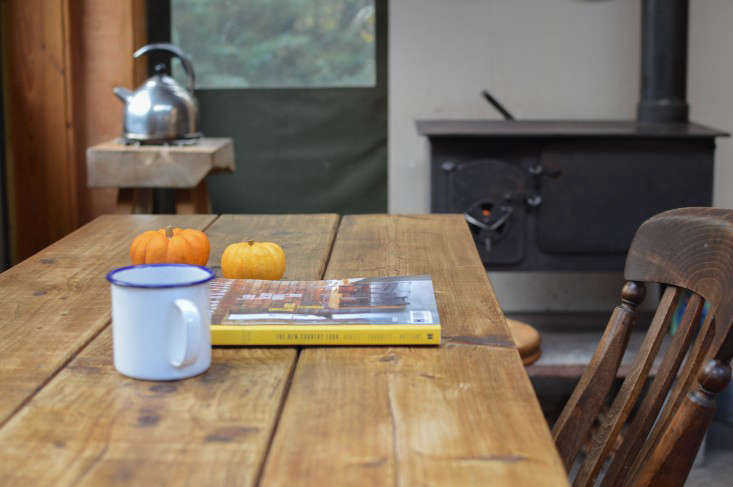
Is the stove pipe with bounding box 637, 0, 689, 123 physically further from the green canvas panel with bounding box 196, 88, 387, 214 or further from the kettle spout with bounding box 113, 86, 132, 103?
the kettle spout with bounding box 113, 86, 132, 103

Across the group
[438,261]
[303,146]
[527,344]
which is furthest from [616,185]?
[438,261]

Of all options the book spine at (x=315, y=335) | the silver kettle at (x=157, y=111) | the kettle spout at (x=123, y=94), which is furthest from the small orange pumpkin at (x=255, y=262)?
the kettle spout at (x=123, y=94)

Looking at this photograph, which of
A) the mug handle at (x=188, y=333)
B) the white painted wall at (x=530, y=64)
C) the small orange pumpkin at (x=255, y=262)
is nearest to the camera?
the mug handle at (x=188, y=333)

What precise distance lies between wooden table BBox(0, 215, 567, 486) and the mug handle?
0.08ft

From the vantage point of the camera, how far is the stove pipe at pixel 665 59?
351cm

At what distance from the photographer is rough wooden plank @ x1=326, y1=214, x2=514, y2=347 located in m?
1.10

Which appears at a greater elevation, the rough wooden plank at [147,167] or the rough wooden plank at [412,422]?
the rough wooden plank at [147,167]

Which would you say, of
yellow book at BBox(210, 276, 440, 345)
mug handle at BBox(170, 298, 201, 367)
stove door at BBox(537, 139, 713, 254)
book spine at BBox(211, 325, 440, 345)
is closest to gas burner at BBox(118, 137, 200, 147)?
stove door at BBox(537, 139, 713, 254)

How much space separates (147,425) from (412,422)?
0.21 metres

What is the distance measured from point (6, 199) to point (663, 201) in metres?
2.31

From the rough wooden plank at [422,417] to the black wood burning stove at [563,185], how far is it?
6.47 ft

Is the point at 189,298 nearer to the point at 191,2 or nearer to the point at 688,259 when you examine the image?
the point at 688,259

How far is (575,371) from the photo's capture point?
10.2ft

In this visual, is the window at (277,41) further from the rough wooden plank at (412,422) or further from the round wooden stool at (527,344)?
the rough wooden plank at (412,422)
